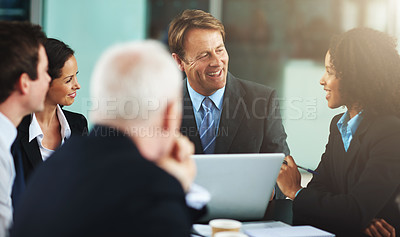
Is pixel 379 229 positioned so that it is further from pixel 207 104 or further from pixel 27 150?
pixel 27 150

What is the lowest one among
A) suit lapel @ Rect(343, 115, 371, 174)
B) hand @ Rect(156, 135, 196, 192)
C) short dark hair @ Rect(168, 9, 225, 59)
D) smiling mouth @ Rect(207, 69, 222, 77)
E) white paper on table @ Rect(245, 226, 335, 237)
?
white paper on table @ Rect(245, 226, 335, 237)

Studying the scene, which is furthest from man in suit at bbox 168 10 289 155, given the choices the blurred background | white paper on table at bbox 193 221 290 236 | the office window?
the office window

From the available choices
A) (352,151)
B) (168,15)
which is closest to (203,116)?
(352,151)

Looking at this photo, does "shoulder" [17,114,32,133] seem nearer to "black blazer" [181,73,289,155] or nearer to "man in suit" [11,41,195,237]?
"black blazer" [181,73,289,155]

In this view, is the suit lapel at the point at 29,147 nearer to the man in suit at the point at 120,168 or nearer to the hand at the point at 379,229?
the man in suit at the point at 120,168

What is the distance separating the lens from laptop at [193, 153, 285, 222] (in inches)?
63.4

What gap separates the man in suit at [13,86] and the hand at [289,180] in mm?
1041

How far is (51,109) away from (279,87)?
122 inches

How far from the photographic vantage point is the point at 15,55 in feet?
5.14

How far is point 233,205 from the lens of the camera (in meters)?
1.70

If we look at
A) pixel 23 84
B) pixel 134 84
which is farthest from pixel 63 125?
pixel 134 84

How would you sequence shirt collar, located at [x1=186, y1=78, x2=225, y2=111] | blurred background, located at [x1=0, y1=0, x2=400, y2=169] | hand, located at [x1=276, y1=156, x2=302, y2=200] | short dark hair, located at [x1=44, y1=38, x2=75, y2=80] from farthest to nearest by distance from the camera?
blurred background, located at [x1=0, y1=0, x2=400, y2=169] → shirt collar, located at [x1=186, y1=78, x2=225, y2=111] → short dark hair, located at [x1=44, y1=38, x2=75, y2=80] → hand, located at [x1=276, y1=156, x2=302, y2=200]

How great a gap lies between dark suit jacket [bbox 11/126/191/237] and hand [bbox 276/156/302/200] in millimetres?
1154

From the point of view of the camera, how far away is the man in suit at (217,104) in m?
2.60
